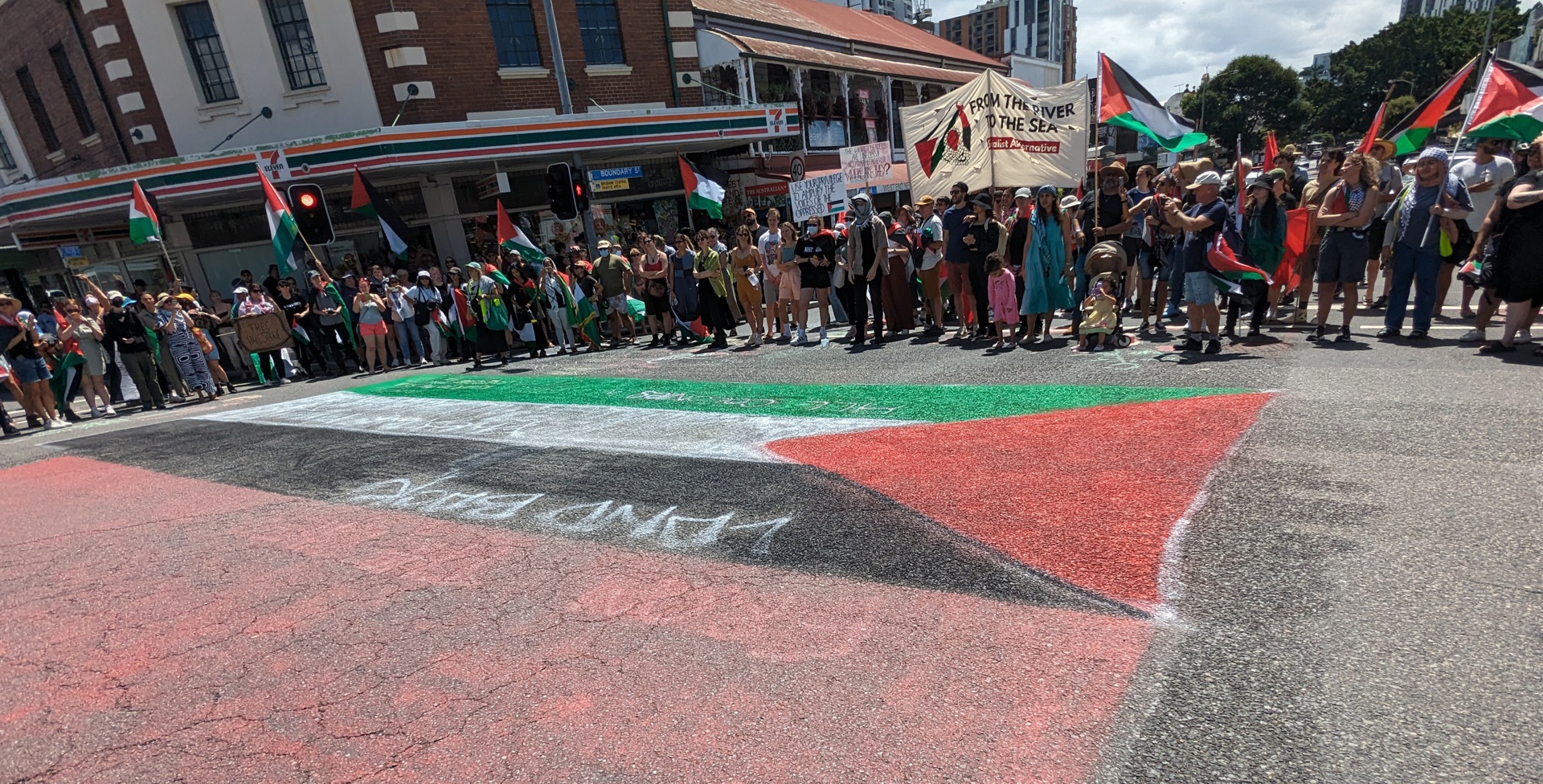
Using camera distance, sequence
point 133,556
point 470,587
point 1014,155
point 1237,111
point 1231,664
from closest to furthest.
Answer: point 1231,664, point 470,587, point 133,556, point 1014,155, point 1237,111

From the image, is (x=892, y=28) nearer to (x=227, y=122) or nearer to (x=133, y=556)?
Result: (x=227, y=122)

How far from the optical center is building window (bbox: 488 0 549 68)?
16.8 metres

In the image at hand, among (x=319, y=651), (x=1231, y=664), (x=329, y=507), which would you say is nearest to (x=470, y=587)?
(x=319, y=651)

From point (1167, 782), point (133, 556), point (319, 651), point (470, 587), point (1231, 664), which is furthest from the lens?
point (133, 556)

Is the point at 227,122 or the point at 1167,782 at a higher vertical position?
the point at 227,122

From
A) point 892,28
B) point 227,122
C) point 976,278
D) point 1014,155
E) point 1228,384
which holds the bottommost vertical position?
point 1228,384

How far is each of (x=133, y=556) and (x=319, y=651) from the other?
2.33 m

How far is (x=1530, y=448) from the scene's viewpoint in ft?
13.0

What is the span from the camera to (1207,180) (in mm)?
6605

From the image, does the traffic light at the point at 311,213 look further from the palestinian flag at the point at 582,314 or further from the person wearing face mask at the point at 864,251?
the person wearing face mask at the point at 864,251

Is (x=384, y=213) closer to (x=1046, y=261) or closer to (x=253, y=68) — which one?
(x=253, y=68)

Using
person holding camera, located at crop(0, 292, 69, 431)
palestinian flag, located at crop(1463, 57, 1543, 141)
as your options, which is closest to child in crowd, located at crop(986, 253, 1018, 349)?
palestinian flag, located at crop(1463, 57, 1543, 141)

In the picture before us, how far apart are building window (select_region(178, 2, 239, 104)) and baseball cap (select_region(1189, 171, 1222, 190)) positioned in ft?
61.1

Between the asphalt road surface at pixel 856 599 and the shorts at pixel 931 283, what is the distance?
362 centimetres
